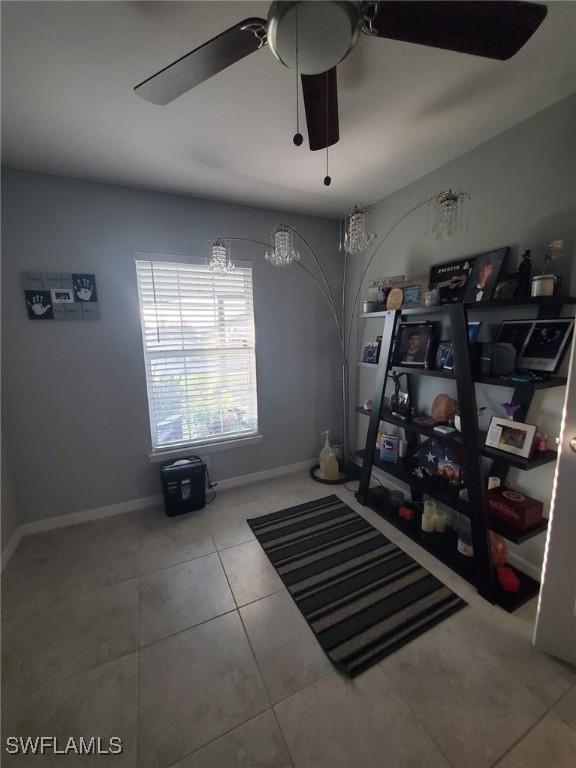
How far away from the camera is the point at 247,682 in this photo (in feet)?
3.87

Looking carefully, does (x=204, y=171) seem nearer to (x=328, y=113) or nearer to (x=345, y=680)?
(x=328, y=113)

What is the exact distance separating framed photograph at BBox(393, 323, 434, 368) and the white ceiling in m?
1.06

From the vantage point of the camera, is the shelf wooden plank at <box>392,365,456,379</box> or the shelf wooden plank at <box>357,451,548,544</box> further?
the shelf wooden plank at <box>392,365,456,379</box>

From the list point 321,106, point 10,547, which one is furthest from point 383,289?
point 10,547

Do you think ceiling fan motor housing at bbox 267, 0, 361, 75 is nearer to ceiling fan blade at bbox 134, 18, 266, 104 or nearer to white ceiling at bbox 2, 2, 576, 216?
ceiling fan blade at bbox 134, 18, 266, 104

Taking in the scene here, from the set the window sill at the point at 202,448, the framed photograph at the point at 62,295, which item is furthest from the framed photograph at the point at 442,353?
the framed photograph at the point at 62,295

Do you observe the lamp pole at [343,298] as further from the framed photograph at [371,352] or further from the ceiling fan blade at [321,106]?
the ceiling fan blade at [321,106]

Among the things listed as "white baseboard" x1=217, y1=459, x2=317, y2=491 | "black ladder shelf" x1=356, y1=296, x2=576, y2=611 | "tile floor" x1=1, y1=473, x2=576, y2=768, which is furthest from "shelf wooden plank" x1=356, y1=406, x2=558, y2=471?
"white baseboard" x1=217, y1=459, x2=317, y2=491

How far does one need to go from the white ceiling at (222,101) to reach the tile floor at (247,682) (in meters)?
2.44

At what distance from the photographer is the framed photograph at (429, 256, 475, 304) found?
1.84 metres

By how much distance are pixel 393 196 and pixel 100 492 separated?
129 inches

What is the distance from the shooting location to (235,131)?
156cm

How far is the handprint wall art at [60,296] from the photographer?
1.94m

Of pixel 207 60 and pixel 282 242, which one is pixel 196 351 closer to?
pixel 282 242
